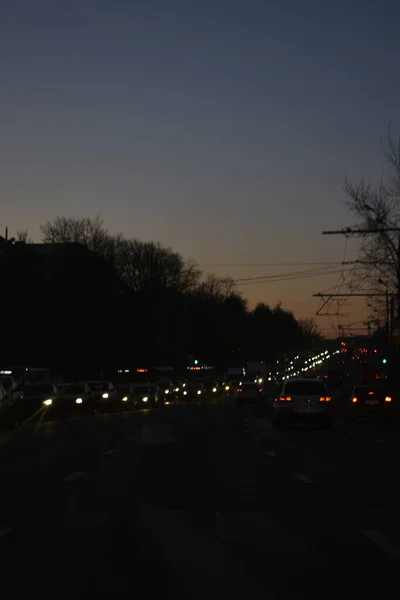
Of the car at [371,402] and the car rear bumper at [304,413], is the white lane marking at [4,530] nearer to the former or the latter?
the car rear bumper at [304,413]

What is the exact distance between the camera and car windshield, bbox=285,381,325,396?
33000mm

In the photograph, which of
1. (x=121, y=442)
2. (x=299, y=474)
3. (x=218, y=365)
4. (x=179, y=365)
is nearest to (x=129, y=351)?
(x=179, y=365)

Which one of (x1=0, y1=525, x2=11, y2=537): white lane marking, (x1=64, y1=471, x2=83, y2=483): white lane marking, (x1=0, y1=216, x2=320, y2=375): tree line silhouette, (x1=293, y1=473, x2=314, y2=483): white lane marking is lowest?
(x1=0, y1=525, x2=11, y2=537): white lane marking

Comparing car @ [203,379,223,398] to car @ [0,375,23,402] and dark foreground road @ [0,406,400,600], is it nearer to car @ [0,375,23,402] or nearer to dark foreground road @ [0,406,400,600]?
car @ [0,375,23,402]

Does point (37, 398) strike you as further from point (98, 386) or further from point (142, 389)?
point (142, 389)

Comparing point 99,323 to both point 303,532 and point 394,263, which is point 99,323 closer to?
point 394,263

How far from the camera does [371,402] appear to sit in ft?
135

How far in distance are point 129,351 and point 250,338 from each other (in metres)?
91.0

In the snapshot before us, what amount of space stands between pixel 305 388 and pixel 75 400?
15.6 metres

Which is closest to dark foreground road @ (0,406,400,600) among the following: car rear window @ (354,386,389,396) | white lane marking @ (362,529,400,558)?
white lane marking @ (362,529,400,558)

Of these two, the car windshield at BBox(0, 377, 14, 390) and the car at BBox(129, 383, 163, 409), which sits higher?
the car windshield at BBox(0, 377, 14, 390)

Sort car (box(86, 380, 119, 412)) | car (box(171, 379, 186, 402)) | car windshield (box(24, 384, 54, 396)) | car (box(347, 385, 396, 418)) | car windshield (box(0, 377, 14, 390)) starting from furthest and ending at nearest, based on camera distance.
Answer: car (box(171, 379, 186, 402))
car (box(86, 380, 119, 412))
car windshield (box(24, 384, 54, 396))
car (box(347, 385, 396, 418))
car windshield (box(0, 377, 14, 390))

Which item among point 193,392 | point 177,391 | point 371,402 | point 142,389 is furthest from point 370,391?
point 193,392

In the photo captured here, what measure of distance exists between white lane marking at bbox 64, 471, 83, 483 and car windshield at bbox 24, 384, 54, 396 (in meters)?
24.3
